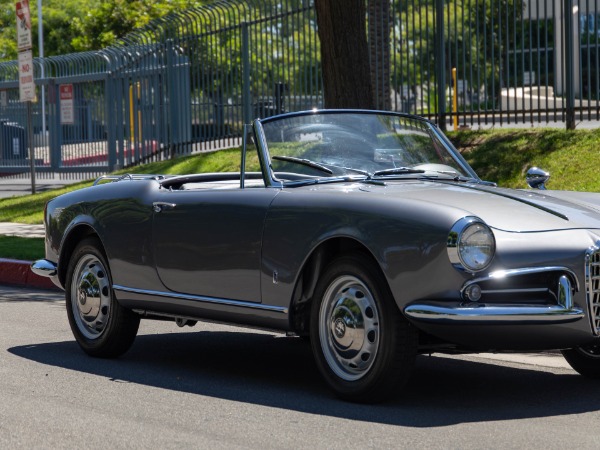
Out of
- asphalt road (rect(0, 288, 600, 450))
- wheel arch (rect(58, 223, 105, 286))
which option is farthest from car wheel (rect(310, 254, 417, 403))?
wheel arch (rect(58, 223, 105, 286))

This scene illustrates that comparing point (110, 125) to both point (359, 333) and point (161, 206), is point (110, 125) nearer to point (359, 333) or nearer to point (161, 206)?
point (161, 206)

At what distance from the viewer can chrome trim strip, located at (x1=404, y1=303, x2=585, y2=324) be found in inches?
213

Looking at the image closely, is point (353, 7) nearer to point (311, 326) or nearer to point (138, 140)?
point (311, 326)

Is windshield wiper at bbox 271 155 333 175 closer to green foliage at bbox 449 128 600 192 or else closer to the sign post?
green foliage at bbox 449 128 600 192

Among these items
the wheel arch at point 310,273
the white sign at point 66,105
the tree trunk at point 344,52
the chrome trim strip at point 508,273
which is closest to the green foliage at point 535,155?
the tree trunk at point 344,52

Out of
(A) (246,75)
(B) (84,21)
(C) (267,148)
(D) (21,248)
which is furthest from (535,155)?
(B) (84,21)

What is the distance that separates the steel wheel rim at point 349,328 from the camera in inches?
230

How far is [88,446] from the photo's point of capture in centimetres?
515

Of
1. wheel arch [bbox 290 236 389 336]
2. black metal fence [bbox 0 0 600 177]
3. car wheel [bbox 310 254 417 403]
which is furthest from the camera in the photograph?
black metal fence [bbox 0 0 600 177]

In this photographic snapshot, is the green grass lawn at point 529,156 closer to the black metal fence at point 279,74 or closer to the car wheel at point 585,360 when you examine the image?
the black metal fence at point 279,74

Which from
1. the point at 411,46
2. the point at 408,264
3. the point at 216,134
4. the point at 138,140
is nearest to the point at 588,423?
the point at 408,264

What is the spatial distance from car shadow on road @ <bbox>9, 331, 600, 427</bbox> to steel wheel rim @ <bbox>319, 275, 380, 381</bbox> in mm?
190

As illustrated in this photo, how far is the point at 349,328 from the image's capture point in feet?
19.4

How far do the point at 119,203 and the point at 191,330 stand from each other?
1.72m
